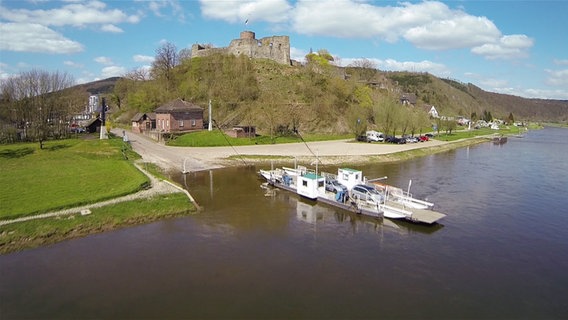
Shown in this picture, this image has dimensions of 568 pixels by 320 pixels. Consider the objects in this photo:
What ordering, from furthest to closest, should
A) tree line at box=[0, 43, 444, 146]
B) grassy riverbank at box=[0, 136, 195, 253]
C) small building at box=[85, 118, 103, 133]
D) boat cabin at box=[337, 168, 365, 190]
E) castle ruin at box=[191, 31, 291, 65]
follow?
castle ruin at box=[191, 31, 291, 65], small building at box=[85, 118, 103, 133], tree line at box=[0, 43, 444, 146], boat cabin at box=[337, 168, 365, 190], grassy riverbank at box=[0, 136, 195, 253]

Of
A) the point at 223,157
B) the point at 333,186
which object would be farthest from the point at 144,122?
the point at 333,186

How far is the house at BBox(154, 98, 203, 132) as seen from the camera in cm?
5775

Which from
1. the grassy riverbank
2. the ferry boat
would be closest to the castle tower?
the grassy riverbank

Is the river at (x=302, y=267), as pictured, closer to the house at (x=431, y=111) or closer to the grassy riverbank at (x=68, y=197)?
the grassy riverbank at (x=68, y=197)

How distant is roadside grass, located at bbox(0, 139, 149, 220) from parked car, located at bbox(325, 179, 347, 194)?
46.6 ft

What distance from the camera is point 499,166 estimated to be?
4562cm

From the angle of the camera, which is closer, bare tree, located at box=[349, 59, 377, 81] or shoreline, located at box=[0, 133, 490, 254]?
shoreline, located at box=[0, 133, 490, 254]

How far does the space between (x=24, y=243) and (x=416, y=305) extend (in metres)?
18.8

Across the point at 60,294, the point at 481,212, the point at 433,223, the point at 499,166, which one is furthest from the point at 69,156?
the point at 499,166

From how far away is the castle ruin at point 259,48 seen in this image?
8319cm

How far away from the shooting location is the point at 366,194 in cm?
2655

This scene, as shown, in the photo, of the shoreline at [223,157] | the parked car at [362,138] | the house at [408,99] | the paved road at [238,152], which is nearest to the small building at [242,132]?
the paved road at [238,152]

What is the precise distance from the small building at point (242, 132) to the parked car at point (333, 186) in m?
29.3

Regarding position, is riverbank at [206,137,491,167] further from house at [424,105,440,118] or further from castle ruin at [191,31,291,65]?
house at [424,105,440,118]
